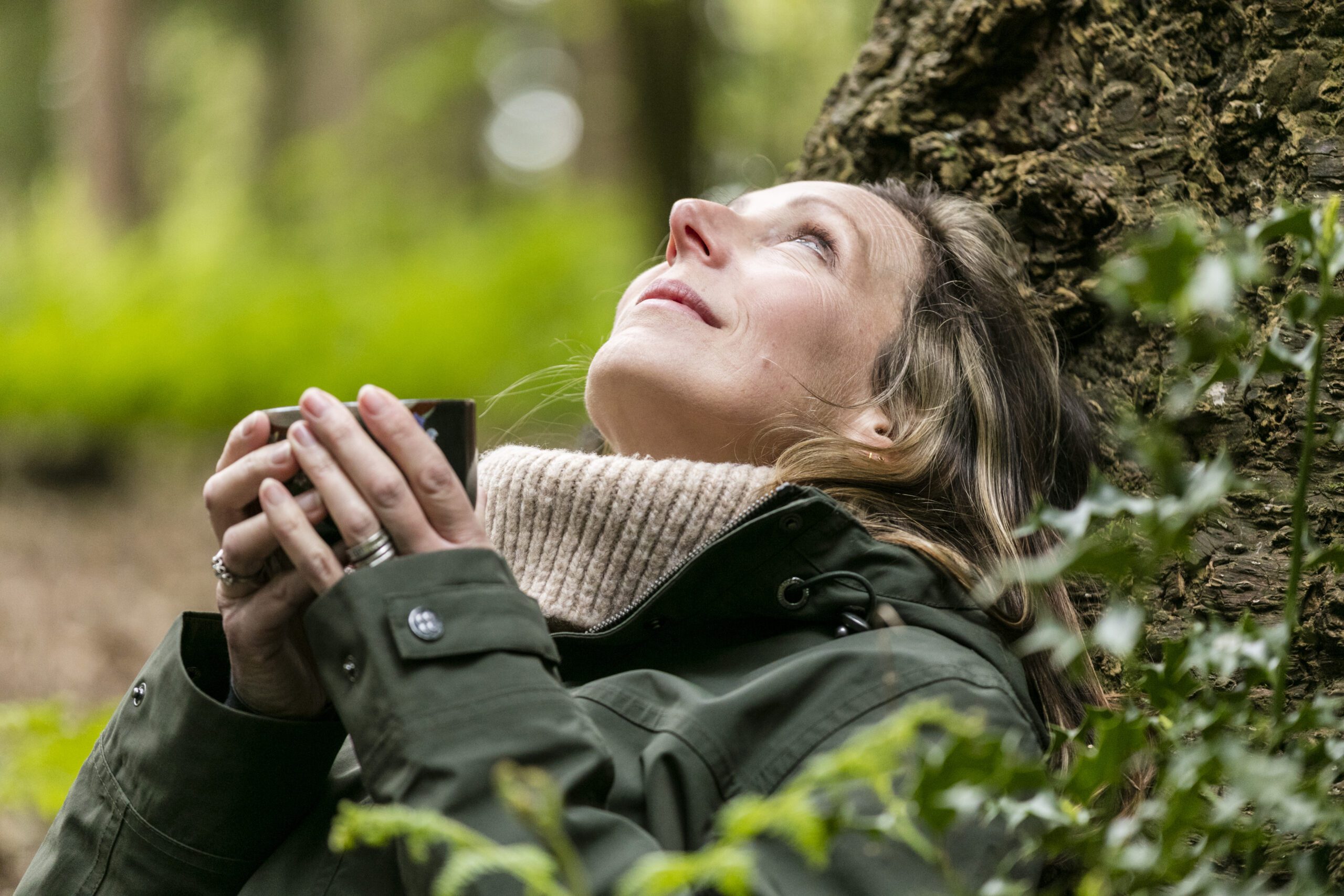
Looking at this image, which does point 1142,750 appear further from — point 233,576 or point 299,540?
point 233,576

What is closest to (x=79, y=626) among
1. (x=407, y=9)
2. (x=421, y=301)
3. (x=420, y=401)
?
(x=421, y=301)

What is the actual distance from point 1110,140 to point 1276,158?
0.38 meters

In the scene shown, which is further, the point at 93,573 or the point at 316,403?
the point at 93,573

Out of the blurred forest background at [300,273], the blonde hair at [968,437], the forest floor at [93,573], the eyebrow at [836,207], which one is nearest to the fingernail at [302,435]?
the blonde hair at [968,437]

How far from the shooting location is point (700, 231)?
2154mm

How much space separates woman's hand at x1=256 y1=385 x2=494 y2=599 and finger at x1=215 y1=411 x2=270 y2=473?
2.9 inches

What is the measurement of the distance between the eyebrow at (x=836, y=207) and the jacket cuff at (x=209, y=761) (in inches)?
51.8

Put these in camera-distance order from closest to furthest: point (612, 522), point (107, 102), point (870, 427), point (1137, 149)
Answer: point (612, 522), point (870, 427), point (1137, 149), point (107, 102)

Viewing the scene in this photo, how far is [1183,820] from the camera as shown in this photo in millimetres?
915

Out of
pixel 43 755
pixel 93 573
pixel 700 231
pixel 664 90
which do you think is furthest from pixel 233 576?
pixel 664 90

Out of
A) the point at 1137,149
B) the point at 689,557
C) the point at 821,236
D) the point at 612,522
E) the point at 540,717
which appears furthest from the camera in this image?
the point at 1137,149

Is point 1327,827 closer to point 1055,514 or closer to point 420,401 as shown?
point 1055,514

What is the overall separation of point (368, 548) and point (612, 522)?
1.89 feet

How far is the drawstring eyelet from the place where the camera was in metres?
1.68
